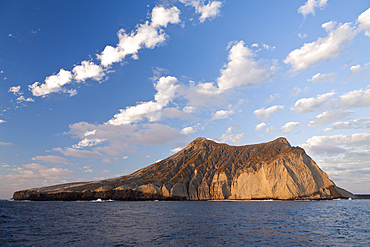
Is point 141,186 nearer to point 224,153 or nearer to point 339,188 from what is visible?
point 224,153

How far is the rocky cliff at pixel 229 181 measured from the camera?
13300 centimetres

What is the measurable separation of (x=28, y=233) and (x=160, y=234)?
1783 cm

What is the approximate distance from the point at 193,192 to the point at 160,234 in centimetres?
14029

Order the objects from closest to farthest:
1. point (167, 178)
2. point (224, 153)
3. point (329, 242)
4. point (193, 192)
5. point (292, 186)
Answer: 1. point (329, 242)
2. point (292, 186)
3. point (193, 192)
4. point (167, 178)
5. point (224, 153)

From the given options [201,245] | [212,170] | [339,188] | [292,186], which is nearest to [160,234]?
[201,245]

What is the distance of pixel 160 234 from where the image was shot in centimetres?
2978

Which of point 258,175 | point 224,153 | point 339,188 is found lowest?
point 339,188

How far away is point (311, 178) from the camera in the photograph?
A: 13050 centimetres

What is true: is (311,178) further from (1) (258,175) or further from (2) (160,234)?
(2) (160,234)

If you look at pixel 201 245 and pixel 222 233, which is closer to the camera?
pixel 201 245

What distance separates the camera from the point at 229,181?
160375mm

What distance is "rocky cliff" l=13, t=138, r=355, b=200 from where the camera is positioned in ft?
436

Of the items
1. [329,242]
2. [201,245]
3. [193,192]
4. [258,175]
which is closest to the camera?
[201,245]

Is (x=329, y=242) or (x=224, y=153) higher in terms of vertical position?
(x=224, y=153)
